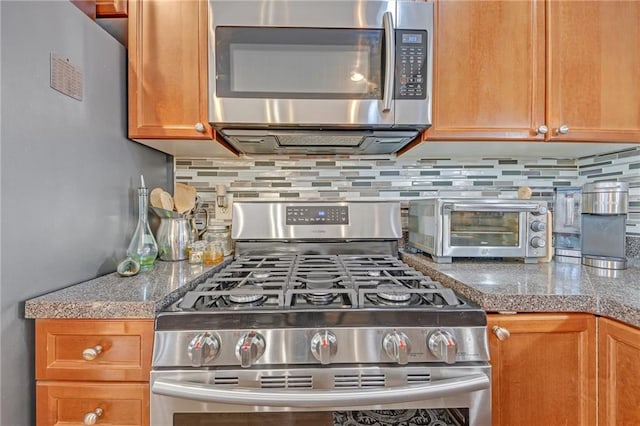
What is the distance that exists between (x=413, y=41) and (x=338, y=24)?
0.28 metres

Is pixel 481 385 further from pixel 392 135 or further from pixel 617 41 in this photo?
pixel 617 41

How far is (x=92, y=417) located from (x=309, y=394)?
546mm

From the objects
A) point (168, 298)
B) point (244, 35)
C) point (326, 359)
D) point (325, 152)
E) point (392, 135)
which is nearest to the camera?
point (326, 359)

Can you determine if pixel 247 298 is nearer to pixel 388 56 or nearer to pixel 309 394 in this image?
pixel 309 394

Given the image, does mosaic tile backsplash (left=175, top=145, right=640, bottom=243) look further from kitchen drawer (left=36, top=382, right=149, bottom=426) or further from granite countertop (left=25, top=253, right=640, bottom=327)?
kitchen drawer (left=36, top=382, right=149, bottom=426)

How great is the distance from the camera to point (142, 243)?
1222mm

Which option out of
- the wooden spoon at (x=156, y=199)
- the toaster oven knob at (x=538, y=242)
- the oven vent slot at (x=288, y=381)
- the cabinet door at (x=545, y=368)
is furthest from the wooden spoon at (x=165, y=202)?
the toaster oven knob at (x=538, y=242)

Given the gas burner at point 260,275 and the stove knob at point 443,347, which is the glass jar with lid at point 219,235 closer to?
the gas burner at point 260,275

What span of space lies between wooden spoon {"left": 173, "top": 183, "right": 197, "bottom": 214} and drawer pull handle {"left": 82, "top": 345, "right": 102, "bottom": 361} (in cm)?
75

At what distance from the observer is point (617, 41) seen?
48.0 inches

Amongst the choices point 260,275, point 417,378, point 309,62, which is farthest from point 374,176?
point 417,378

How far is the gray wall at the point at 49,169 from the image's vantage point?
78 cm

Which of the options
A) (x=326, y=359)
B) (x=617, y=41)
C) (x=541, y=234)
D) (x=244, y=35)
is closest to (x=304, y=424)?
(x=326, y=359)

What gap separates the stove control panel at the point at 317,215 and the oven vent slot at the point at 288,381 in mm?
807
